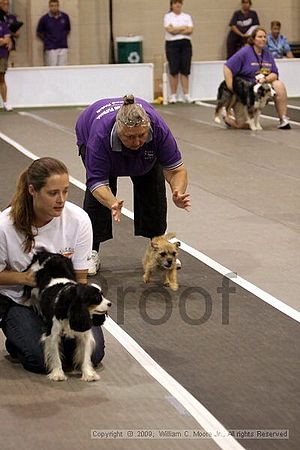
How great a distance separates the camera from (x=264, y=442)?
385cm

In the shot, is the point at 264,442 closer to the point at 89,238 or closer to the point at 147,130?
the point at 89,238

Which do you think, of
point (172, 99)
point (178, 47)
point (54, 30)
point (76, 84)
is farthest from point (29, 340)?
point (54, 30)

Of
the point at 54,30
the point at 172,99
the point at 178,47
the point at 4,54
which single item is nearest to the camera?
the point at 4,54

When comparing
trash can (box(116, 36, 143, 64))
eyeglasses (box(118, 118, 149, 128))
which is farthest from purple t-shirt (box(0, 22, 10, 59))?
eyeglasses (box(118, 118, 149, 128))

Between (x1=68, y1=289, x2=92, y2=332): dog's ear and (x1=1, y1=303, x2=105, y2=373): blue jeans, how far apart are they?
228mm

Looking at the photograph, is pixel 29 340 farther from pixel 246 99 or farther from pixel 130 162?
pixel 246 99

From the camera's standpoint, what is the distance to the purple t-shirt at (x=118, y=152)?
19.0 ft

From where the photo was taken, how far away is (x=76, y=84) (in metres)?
16.4

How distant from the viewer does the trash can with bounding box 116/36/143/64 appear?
1827cm

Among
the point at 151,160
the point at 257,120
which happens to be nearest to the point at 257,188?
the point at 151,160

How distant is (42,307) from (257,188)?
194 inches

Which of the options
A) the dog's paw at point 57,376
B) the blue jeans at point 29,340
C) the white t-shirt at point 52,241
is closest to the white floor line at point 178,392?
the blue jeans at point 29,340

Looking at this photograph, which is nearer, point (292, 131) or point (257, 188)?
point (257, 188)

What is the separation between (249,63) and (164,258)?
7.54m
